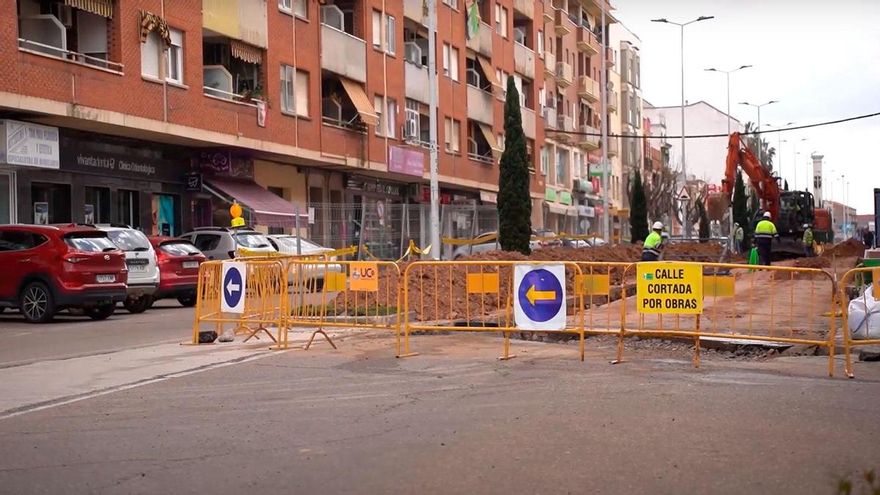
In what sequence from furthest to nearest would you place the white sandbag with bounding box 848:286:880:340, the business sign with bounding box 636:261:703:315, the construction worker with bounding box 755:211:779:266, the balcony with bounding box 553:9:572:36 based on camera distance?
the balcony with bounding box 553:9:572:36, the construction worker with bounding box 755:211:779:266, the white sandbag with bounding box 848:286:880:340, the business sign with bounding box 636:261:703:315

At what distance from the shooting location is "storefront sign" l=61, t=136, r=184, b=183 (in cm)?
2673

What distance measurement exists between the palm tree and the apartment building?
43.4m

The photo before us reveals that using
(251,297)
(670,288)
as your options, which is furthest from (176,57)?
(670,288)

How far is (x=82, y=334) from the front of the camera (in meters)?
16.8

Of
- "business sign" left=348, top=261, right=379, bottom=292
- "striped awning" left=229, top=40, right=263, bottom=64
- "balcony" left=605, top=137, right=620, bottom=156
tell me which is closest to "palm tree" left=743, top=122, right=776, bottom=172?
"balcony" left=605, top=137, right=620, bottom=156

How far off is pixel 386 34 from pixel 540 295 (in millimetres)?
A: 31977

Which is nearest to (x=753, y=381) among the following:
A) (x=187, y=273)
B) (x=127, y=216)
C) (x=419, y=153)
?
(x=187, y=273)

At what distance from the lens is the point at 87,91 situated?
2520cm

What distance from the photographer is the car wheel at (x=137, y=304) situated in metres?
22.0

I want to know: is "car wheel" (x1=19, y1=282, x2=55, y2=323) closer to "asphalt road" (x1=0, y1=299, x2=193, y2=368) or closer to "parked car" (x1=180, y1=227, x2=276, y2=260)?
"asphalt road" (x1=0, y1=299, x2=193, y2=368)

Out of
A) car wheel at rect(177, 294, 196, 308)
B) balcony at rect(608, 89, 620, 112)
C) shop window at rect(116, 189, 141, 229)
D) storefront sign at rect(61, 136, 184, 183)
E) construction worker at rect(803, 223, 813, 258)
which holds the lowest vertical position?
car wheel at rect(177, 294, 196, 308)

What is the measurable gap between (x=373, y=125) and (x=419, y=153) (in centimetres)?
463

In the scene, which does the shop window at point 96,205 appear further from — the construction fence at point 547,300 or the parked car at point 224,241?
the construction fence at point 547,300

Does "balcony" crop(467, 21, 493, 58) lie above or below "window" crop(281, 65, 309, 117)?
above
